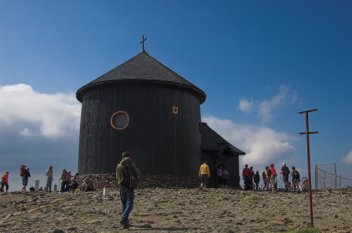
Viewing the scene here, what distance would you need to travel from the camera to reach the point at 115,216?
44.5ft

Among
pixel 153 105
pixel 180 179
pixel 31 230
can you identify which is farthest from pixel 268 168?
pixel 31 230

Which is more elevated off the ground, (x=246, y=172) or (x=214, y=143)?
(x=214, y=143)

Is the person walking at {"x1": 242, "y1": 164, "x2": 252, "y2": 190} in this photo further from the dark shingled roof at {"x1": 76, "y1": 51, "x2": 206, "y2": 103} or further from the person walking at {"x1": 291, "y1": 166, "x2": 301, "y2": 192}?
the dark shingled roof at {"x1": 76, "y1": 51, "x2": 206, "y2": 103}

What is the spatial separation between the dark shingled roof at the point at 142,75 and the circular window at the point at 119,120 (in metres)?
1.80

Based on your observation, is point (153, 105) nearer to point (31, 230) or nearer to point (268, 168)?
point (268, 168)

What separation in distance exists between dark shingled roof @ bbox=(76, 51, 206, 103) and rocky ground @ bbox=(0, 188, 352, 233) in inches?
289

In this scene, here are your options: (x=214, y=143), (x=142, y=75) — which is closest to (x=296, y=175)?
(x=214, y=143)

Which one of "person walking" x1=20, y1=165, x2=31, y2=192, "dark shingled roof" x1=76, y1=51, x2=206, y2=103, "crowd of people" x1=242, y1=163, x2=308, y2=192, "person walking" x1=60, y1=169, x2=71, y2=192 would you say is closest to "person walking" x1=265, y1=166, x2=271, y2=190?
"crowd of people" x1=242, y1=163, x2=308, y2=192

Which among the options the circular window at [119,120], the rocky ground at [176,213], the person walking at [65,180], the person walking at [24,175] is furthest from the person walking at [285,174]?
the person walking at [24,175]

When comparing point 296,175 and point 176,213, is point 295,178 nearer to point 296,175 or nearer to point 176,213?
point 296,175

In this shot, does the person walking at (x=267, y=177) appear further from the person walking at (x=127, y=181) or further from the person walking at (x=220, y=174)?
the person walking at (x=127, y=181)

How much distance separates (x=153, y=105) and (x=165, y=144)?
7.32 ft

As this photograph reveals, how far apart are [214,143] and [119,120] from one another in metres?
8.05

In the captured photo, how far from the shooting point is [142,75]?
2500 cm
